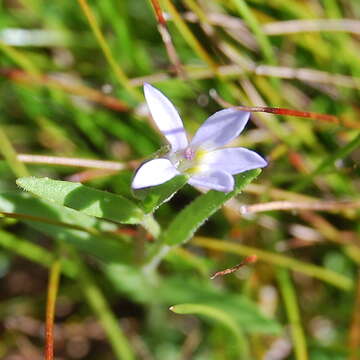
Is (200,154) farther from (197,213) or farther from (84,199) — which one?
(84,199)

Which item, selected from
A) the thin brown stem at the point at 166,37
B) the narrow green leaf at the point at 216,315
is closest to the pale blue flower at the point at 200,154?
the narrow green leaf at the point at 216,315

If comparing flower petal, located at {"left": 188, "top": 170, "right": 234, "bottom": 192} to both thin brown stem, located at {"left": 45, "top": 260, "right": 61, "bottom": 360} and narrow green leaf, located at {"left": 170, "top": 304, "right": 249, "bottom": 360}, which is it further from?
thin brown stem, located at {"left": 45, "top": 260, "right": 61, "bottom": 360}

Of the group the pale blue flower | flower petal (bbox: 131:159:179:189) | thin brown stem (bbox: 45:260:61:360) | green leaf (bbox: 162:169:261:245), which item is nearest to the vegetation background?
thin brown stem (bbox: 45:260:61:360)

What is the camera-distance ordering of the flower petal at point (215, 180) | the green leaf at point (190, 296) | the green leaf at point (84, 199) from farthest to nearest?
the green leaf at point (190, 296), the green leaf at point (84, 199), the flower petal at point (215, 180)

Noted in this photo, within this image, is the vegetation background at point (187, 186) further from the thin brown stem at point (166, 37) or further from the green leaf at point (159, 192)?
the green leaf at point (159, 192)

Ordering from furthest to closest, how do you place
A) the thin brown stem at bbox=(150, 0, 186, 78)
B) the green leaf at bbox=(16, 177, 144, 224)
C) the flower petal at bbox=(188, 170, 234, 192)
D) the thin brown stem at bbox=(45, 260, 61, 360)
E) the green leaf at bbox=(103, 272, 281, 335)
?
the green leaf at bbox=(103, 272, 281, 335) < the thin brown stem at bbox=(150, 0, 186, 78) < the thin brown stem at bbox=(45, 260, 61, 360) < the green leaf at bbox=(16, 177, 144, 224) < the flower petal at bbox=(188, 170, 234, 192)

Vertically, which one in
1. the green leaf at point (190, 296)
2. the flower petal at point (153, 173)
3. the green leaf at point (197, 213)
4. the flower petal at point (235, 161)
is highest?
the flower petal at point (235, 161)

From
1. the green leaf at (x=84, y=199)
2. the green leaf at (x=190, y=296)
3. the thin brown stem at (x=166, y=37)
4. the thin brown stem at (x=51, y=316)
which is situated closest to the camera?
the green leaf at (x=84, y=199)
